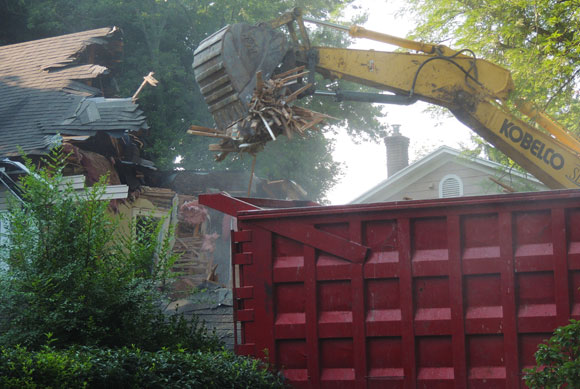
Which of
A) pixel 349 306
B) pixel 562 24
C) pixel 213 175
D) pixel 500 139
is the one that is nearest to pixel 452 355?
pixel 349 306

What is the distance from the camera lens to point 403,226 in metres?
6.06

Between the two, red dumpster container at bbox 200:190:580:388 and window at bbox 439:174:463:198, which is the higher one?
window at bbox 439:174:463:198

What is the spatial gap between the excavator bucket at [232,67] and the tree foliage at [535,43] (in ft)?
15.2

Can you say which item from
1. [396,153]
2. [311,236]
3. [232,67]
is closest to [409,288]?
[311,236]

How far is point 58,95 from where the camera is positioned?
15.7m

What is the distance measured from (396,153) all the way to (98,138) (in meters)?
13.9

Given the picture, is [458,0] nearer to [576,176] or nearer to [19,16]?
[576,176]

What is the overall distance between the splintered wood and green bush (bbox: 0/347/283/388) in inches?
110

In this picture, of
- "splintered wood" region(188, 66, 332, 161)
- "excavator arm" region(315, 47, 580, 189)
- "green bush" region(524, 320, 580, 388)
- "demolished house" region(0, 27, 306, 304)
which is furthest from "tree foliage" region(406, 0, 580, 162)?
"green bush" region(524, 320, 580, 388)

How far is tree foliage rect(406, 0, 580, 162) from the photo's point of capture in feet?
39.3

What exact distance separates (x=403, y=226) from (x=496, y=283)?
0.88 metres

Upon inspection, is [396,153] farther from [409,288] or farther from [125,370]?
[125,370]

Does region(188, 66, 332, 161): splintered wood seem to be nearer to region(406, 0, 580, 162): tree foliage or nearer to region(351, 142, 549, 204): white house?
region(406, 0, 580, 162): tree foliage

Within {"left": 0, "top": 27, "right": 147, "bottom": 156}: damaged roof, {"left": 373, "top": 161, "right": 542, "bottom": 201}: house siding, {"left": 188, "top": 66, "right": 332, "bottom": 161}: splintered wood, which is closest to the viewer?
{"left": 188, "top": 66, "right": 332, "bottom": 161}: splintered wood
